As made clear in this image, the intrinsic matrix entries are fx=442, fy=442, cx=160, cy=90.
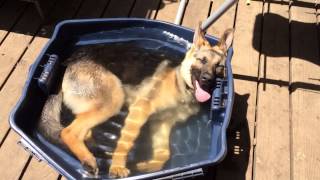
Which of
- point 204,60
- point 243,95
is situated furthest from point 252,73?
point 204,60

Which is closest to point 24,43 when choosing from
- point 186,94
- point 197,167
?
point 186,94

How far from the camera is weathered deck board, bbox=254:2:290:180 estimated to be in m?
3.11

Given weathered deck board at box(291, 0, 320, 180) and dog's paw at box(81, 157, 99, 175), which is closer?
dog's paw at box(81, 157, 99, 175)

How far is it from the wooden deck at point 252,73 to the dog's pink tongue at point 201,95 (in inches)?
11.4

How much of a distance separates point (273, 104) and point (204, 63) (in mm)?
689

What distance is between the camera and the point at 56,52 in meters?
3.46

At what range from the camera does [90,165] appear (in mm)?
2824

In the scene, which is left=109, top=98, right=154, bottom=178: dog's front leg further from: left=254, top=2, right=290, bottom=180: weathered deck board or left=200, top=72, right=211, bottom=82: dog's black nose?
left=254, top=2, right=290, bottom=180: weathered deck board

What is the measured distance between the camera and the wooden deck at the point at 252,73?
10.1 feet

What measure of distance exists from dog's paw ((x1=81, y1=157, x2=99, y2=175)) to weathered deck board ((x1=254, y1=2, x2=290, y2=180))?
1095mm

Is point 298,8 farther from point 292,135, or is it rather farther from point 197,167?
point 197,167

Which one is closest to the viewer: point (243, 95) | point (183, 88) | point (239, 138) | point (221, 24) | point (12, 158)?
point (12, 158)

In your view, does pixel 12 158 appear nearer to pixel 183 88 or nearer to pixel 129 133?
pixel 129 133

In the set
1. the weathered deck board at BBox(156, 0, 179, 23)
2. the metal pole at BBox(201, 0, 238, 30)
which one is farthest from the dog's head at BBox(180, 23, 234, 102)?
the weathered deck board at BBox(156, 0, 179, 23)
